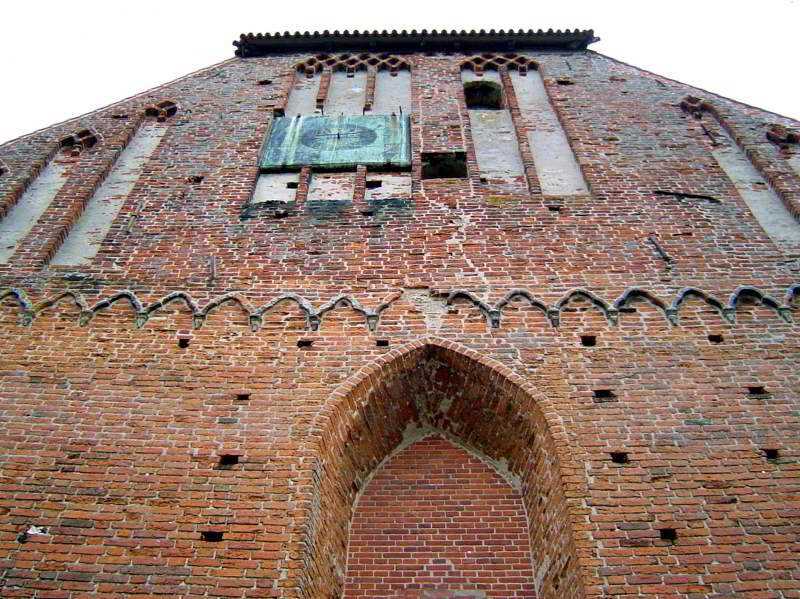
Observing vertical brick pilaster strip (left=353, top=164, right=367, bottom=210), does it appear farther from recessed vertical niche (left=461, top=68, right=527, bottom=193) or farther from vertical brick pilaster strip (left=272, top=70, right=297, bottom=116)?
vertical brick pilaster strip (left=272, top=70, right=297, bottom=116)

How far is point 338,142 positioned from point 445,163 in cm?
141

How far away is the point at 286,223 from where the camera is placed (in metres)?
6.97

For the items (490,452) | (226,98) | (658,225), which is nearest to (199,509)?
(490,452)

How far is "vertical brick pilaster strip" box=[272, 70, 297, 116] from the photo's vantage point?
894 cm

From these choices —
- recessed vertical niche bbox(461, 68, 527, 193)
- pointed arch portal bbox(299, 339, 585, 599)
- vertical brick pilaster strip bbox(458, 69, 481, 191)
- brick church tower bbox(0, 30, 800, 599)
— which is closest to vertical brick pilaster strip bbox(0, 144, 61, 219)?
brick church tower bbox(0, 30, 800, 599)

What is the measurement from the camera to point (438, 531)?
5.34 metres

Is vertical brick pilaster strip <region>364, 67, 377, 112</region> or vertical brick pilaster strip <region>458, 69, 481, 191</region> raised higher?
vertical brick pilaster strip <region>364, 67, 377, 112</region>

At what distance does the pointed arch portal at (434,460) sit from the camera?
4.81m

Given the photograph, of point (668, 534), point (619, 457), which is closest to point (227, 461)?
point (619, 457)

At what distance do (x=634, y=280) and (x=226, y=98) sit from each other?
21.1ft

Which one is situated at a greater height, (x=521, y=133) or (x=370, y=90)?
(x=370, y=90)

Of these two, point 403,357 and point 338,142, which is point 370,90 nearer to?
point 338,142

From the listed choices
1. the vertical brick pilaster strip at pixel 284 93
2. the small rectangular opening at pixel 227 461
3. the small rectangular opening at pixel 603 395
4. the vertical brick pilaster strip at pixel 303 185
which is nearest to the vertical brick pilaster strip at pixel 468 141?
the vertical brick pilaster strip at pixel 303 185

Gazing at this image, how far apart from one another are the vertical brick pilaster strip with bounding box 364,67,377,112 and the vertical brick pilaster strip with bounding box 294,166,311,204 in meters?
1.75
